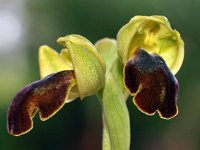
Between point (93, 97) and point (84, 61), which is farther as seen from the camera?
point (93, 97)

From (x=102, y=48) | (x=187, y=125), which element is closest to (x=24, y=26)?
(x=187, y=125)

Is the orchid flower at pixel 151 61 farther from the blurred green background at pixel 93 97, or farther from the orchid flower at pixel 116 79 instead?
the blurred green background at pixel 93 97

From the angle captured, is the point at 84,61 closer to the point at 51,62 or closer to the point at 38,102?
the point at 38,102

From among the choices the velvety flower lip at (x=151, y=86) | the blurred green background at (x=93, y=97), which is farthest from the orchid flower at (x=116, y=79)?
the blurred green background at (x=93, y=97)

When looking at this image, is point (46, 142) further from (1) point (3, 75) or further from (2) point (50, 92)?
(2) point (50, 92)

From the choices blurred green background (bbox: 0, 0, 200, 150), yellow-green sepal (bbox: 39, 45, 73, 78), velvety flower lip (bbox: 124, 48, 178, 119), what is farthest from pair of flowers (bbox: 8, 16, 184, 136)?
blurred green background (bbox: 0, 0, 200, 150)

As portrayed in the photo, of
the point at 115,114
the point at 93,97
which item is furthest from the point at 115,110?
the point at 93,97

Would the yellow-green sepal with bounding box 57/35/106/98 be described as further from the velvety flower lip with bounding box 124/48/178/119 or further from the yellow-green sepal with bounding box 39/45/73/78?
the yellow-green sepal with bounding box 39/45/73/78
